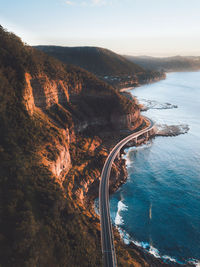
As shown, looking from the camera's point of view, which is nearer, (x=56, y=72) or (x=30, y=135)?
(x=30, y=135)

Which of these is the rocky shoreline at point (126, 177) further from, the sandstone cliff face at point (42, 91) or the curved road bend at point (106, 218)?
the sandstone cliff face at point (42, 91)

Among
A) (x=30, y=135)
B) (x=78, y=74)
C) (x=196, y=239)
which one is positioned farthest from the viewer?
(x=78, y=74)

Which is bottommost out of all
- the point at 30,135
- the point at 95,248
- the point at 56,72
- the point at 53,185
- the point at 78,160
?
the point at 95,248

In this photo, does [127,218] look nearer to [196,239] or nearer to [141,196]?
[141,196]

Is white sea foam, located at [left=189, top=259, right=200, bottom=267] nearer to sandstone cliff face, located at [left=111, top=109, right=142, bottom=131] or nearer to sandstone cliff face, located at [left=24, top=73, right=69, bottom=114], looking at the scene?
sandstone cliff face, located at [left=24, top=73, right=69, bottom=114]

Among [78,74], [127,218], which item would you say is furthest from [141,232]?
[78,74]

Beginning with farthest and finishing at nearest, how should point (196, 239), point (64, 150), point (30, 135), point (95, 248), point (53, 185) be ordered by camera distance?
point (64, 150), point (30, 135), point (196, 239), point (53, 185), point (95, 248)

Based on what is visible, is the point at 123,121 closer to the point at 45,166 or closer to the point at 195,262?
the point at 45,166
